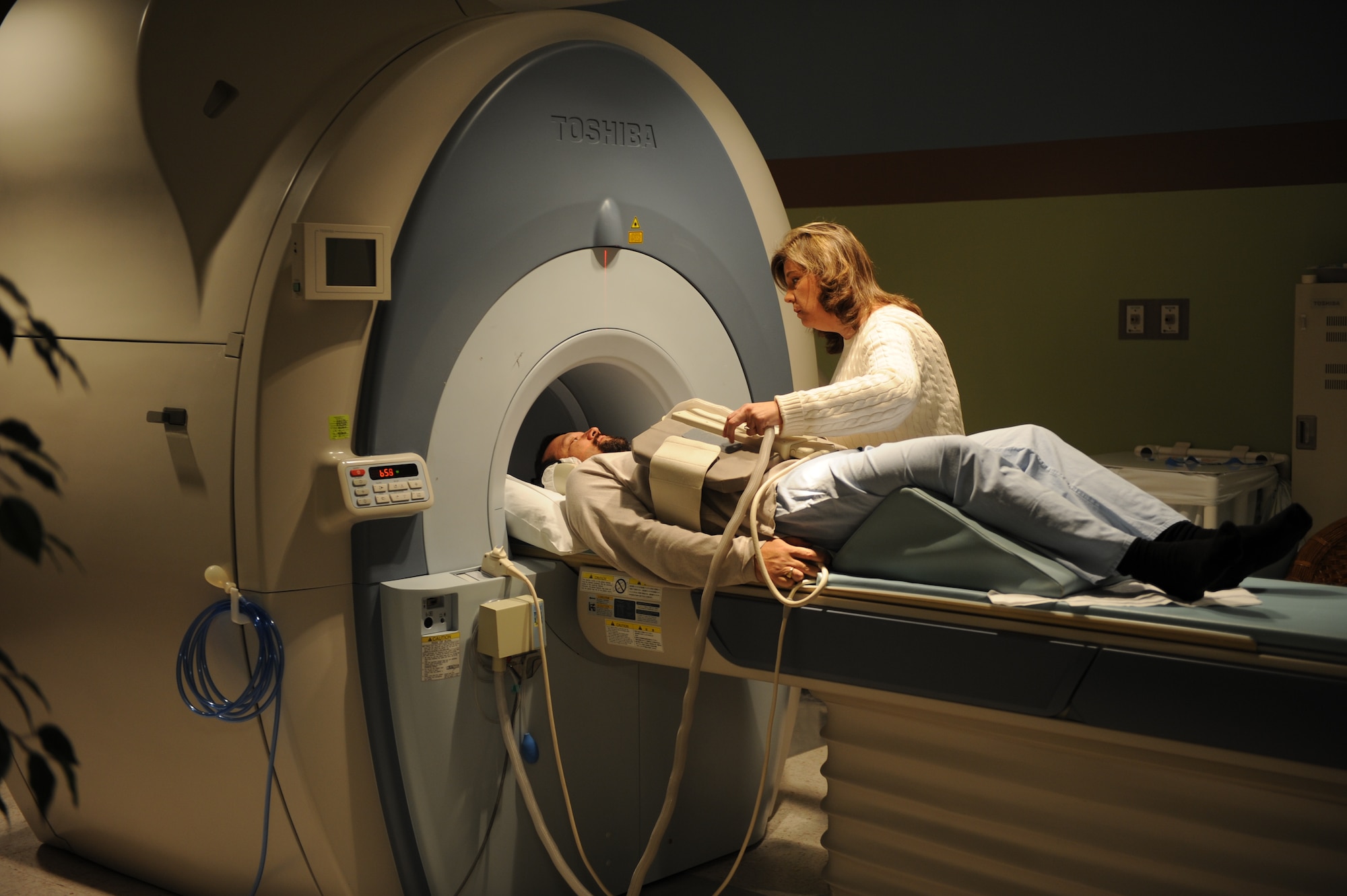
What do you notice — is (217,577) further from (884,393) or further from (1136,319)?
(1136,319)

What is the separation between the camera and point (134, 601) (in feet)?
6.60

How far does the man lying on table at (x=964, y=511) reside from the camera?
1.57 m

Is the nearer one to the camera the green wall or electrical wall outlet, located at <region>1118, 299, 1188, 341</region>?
the green wall

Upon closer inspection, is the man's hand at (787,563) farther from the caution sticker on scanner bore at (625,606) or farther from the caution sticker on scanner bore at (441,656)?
the caution sticker on scanner bore at (441,656)

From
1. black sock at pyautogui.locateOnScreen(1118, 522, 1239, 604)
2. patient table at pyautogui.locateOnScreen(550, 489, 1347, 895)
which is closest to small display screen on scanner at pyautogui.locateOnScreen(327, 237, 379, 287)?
patient table at pyautogui.locateOnScreen(550, 489, 1347, 895)

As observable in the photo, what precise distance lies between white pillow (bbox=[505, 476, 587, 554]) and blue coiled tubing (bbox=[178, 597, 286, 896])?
1.53ft

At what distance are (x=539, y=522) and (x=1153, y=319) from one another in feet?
6.80

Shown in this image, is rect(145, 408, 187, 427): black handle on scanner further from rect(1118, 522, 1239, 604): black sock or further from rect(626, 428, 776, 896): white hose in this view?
rect(1118, 522, 1239, 604): black sock

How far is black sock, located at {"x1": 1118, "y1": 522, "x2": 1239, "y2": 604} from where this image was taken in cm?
153

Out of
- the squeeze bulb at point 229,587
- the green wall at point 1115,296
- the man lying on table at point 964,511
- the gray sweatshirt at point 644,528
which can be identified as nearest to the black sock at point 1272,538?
the man lying on table at point 964,511

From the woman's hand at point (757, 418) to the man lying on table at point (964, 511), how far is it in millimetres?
90

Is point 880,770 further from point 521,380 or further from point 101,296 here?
point 101,296

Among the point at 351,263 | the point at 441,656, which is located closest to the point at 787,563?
the point at 441,656

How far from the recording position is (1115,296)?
3.31m
